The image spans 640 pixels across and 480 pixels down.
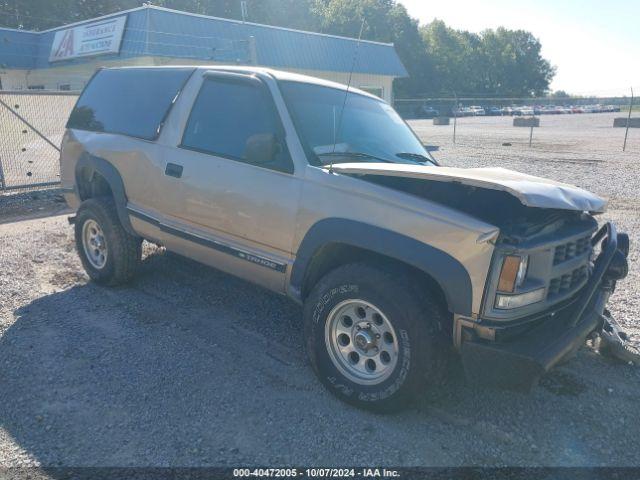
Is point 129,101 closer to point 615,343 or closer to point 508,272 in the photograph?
point 508,272

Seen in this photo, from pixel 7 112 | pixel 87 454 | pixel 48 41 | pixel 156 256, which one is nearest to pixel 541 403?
pixel 87 454

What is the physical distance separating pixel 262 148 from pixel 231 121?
71cm

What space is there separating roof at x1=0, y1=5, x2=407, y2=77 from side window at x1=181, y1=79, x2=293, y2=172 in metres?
8.70

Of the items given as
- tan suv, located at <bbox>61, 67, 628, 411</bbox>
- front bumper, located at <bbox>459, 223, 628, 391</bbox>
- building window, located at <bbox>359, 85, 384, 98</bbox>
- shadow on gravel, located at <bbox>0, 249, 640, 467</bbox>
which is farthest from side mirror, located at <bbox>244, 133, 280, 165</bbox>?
building window, located at <bbox>359, 85, 384, 98</bbox>

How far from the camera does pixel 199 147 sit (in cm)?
422

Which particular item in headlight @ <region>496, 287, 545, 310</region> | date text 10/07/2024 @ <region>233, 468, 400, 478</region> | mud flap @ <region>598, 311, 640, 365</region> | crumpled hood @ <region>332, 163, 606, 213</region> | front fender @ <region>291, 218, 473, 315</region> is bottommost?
date text 10/07/2024 @ <region>233, 468, 400, 478</region>

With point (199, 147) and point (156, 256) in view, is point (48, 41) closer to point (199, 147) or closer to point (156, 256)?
point (156, 256)

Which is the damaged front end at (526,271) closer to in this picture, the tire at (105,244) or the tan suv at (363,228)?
the tan suv at (363,228)

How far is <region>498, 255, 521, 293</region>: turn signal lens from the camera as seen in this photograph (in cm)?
275

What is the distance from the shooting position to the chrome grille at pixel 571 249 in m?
3.06

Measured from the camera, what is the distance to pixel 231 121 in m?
4.11

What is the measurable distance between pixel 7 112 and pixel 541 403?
11690 mm

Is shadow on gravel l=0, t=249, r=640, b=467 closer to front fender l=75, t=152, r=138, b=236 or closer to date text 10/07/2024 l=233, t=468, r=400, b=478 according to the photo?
date text 10/07/2024 l=233, t=468, r=400, b=478

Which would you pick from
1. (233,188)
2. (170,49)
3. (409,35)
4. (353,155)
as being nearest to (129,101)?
(233,188)
